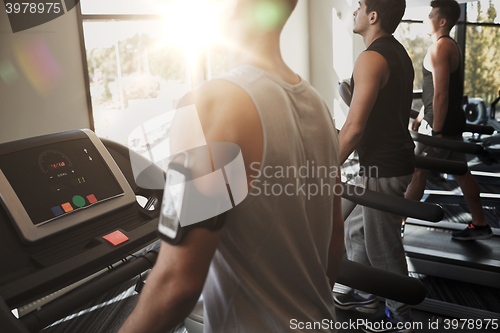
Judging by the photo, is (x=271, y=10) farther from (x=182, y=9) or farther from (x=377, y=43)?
(x=182, y=9)

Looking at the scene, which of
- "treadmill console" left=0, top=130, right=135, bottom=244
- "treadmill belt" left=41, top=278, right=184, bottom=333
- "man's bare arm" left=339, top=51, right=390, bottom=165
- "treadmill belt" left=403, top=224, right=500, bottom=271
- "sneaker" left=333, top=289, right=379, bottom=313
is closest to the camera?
"treadmill console" left=0, top=130, right=135, bottom=244

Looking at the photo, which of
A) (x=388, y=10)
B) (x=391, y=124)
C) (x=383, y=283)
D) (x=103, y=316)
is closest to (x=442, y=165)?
(x=391, y=124)

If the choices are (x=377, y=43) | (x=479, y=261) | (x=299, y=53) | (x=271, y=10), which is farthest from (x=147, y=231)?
(x=299, y=53)

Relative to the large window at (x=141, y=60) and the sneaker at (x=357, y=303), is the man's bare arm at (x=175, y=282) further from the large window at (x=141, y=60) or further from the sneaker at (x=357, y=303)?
the large window at (x=141, y=60)

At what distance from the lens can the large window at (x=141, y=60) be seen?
3020 millimetres

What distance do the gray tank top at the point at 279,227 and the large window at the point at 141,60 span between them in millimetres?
2559

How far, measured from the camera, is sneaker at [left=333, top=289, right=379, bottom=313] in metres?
2.19

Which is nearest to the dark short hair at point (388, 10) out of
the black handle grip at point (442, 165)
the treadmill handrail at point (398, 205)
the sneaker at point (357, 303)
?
the black handle grip at point (442, 165)

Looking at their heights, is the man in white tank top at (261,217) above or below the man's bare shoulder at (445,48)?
below

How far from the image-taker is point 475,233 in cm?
286

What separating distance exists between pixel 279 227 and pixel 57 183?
2.65ft

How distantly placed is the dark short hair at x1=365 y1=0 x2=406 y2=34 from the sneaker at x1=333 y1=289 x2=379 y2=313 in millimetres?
1448

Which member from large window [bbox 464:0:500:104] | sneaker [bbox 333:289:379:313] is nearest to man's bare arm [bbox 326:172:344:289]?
sneaker [bbox 333:289:379:313]

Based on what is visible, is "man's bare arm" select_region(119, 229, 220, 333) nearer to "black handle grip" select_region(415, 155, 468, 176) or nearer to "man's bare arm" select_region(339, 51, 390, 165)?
"man's bare arm" select_region(339, 51, 390, 165)
